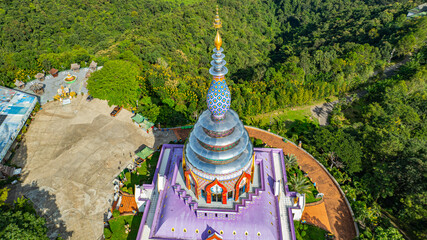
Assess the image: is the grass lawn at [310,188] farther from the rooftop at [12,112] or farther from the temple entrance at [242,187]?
the rooftop at [12,112]

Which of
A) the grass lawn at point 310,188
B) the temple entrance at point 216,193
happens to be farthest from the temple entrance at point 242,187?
the grass lawn at point 310,188

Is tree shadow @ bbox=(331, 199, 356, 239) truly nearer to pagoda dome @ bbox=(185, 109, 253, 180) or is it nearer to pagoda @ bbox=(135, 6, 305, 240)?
pagoda @ bbox=(135, 6, 305, 240)

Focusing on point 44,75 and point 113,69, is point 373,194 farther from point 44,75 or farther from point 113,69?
point 44,75

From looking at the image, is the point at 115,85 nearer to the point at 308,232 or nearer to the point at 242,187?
the point at 242,187

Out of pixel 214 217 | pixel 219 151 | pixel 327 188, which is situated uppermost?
pixel 327 188

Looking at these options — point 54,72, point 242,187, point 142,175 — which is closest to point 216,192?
point 242,187
